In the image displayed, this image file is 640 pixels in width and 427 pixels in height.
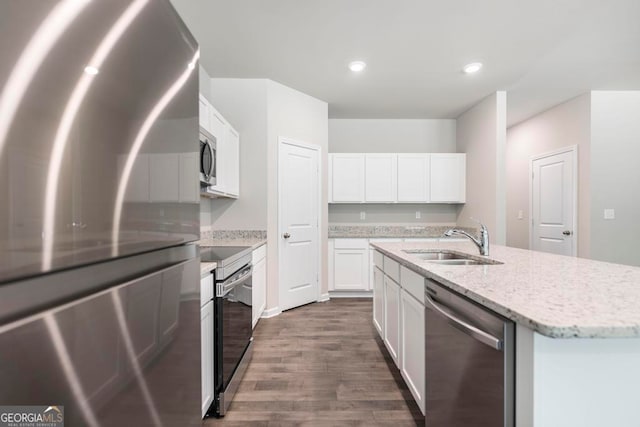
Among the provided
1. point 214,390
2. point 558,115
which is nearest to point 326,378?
point 214,390

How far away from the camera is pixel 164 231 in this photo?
707 millimetres

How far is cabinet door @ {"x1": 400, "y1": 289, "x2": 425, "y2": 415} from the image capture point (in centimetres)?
158

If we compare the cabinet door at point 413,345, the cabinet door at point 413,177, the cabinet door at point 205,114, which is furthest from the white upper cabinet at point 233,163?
the cabinet door at point 413,177

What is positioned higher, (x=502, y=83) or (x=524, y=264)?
(x=502, y=83)

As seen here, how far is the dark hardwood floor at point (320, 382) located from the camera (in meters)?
1.74

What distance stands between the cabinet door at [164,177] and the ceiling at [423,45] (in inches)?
83.5

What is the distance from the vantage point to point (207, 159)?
2346 mm

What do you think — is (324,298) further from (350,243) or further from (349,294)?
(350,243)

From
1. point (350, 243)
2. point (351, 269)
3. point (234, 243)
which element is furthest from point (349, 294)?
point (234, 243)

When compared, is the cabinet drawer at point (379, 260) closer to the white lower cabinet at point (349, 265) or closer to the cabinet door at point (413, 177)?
the white lower cabinet at point (349, 265)

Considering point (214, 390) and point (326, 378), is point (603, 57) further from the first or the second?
point (214, 390)

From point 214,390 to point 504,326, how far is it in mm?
1560

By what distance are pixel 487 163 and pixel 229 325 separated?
13.1ft

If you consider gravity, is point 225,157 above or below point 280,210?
above
